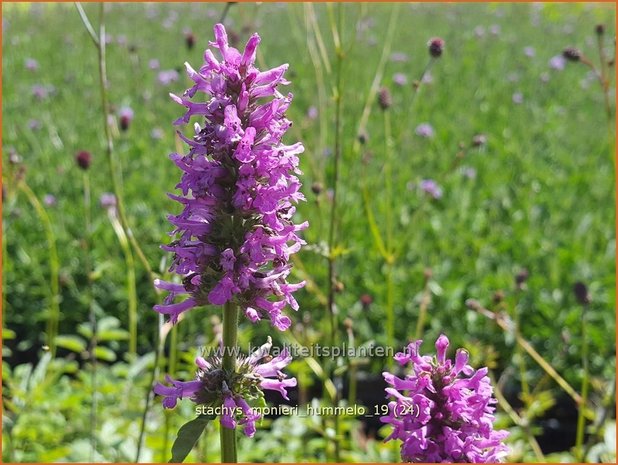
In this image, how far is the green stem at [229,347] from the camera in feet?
4.17

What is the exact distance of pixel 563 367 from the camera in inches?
144

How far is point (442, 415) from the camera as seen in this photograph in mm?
1204

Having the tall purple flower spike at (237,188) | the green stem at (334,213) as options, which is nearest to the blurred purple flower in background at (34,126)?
the green stem at (334,213)

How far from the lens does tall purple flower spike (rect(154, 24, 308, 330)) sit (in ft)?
3.88

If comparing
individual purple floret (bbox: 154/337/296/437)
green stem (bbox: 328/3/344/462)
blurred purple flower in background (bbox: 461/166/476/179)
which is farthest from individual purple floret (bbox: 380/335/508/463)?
blurred purple flower in background (bbox: 461/166/476/179)

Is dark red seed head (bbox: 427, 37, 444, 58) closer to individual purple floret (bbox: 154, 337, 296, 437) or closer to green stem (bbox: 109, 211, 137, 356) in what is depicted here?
green stem (bbox: 109, 211, 137, 356)

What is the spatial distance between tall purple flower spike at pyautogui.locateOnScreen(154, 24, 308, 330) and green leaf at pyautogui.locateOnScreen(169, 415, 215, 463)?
198 mm

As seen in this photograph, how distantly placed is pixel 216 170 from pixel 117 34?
1010 centimetres

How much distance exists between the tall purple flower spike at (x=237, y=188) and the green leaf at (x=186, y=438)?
7.8 inches

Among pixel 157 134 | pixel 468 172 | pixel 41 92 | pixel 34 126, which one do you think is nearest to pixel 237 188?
pixel 468 172

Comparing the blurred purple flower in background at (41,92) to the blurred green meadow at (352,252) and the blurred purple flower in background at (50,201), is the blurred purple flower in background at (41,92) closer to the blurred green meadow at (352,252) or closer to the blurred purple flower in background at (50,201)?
the blurred green meadow at (352,252)

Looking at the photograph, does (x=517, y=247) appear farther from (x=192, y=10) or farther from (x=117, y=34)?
(x=192, y=10)

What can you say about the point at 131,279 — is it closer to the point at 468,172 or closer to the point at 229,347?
the point at 229,347

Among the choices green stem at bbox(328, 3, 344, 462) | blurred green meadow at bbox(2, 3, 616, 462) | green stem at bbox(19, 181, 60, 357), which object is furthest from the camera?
green stem at bbox(19, 181, 60, 357)
